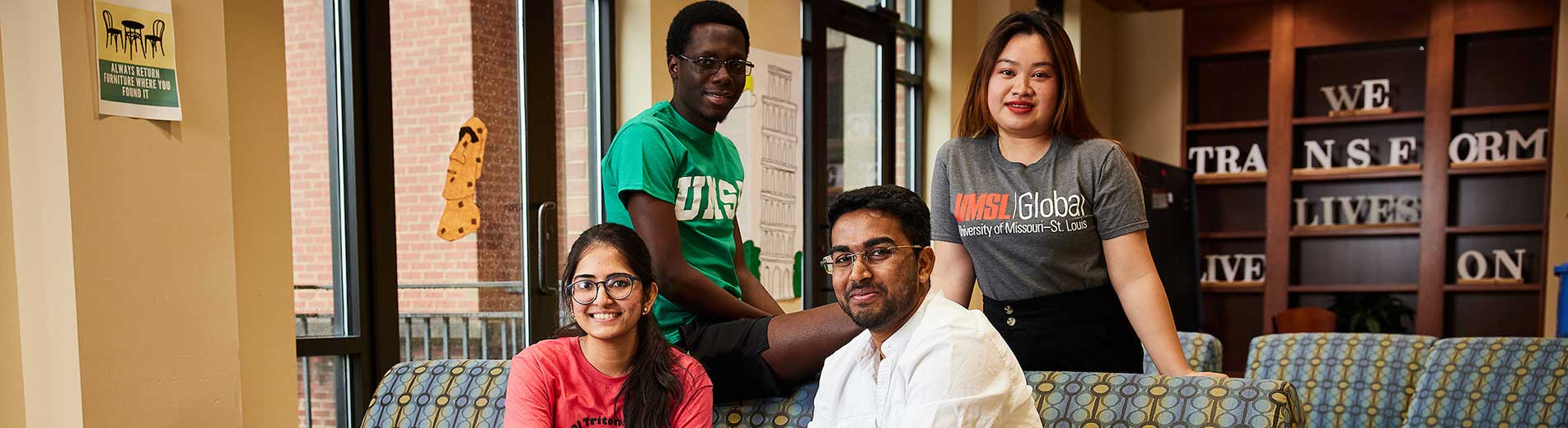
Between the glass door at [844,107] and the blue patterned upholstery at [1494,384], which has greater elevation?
the glass door at [844,107]

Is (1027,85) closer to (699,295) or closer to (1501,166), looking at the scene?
(699,295)

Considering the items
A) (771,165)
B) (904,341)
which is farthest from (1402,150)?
(904,341)

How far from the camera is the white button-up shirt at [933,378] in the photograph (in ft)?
5.04

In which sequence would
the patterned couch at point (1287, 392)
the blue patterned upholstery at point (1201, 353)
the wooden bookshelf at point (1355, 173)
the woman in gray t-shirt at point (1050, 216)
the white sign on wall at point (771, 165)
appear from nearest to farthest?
the patterned couch at point (1287, 392), the woman in gray t-shirt at point (1050, 216), the blue patterned upholstery at point (1201, 353), the white sign on wall at point (771, 165), the wooden bookshelf at point (1355, 173)

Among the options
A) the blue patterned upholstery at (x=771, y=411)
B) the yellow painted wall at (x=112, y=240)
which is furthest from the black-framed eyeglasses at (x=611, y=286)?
the yellow painted wall at (x=112, y=240)

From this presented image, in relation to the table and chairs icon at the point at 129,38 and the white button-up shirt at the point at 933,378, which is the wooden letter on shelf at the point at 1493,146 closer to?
the white button-up shirt at the point at 933,378

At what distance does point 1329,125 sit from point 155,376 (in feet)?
22.4

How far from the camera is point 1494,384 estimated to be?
2885 mm

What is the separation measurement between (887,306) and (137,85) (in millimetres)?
1424

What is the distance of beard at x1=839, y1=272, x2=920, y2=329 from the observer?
5.41 ft

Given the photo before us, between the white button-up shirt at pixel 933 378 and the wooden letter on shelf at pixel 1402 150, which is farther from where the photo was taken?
the wooden letter on shelf at pixel 1402 150

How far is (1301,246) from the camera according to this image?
7543mm

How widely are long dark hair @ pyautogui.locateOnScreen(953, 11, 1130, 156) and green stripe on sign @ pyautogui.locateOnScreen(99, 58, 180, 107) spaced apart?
143 cm

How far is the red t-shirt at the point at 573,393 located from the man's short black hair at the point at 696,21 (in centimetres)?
53
